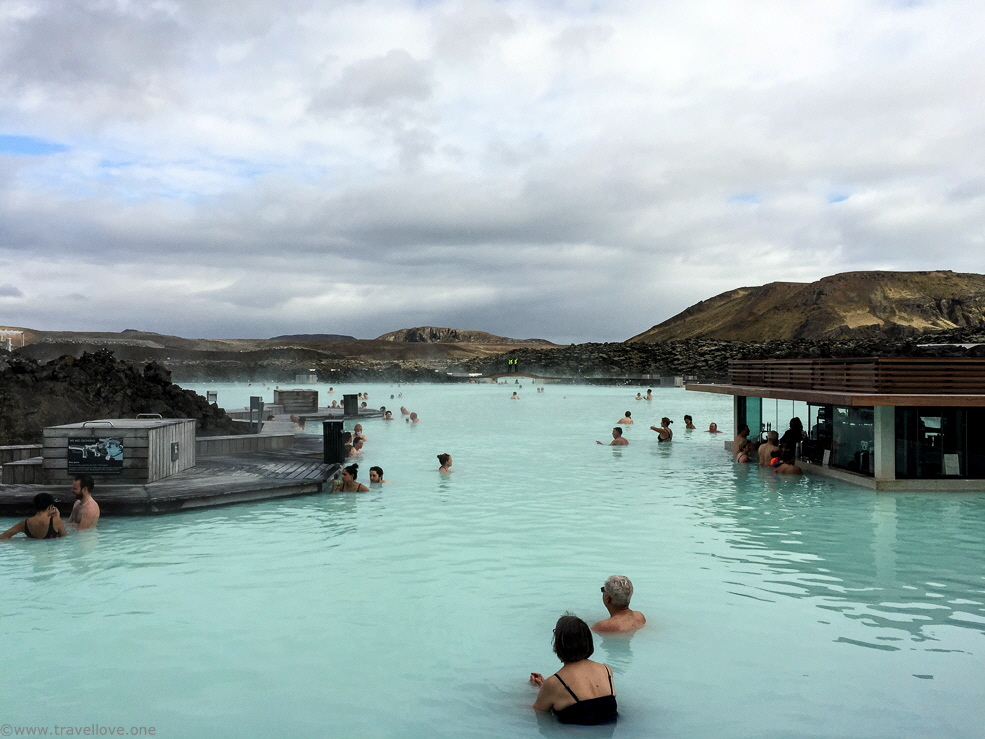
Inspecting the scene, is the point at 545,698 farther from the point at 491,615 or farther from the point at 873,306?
the point at 873,306

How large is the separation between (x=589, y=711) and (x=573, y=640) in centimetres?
58

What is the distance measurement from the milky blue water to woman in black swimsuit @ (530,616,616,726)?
0.51ft

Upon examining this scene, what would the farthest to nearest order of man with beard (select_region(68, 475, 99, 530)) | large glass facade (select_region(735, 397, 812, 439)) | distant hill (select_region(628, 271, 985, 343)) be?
distant hill (select_region(628, 271, 985, 343))
large glass facade (select_region(735, 397, 812, 439))
man with beard (select_region(68, 475, 99, 530))

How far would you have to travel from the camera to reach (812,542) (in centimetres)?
1177

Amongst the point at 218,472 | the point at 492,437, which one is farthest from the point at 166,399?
the point at 492,437

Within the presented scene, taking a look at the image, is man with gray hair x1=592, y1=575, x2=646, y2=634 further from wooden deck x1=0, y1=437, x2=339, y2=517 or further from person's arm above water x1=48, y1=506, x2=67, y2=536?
wooden deck x1=0, y1=437, x2=339, y2=517

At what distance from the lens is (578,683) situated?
552 centimetres

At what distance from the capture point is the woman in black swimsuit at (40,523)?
11.0 meters

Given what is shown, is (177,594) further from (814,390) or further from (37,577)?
(814,390)

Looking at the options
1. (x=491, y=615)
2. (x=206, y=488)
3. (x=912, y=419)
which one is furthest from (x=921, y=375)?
(x=206, y=488)

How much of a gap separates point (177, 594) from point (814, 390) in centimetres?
1431

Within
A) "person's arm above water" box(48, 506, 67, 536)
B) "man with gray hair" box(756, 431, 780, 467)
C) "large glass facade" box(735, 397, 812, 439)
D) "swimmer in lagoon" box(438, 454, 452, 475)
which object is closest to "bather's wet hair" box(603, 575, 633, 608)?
"person's arm above water" box(48, 506, 67, 536)

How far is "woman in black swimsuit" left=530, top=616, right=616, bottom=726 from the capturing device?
5.46 meters

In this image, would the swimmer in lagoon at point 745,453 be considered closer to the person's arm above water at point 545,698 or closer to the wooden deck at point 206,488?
the wooden deck at point 206,488
